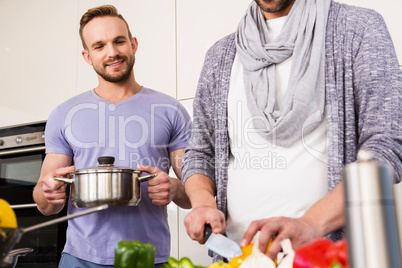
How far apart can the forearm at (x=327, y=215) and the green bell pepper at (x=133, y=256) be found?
0.30 meters

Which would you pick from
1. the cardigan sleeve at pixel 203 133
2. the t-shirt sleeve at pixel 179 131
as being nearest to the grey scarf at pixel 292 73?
the cardigan sleeve at pixel 203 133

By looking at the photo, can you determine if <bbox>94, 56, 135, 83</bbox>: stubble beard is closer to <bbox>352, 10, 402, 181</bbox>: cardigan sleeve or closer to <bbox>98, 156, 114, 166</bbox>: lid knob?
<bbox>98, 156, 114, 166</bbox>: lid knob

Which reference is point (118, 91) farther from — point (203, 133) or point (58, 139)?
point (203, 133)

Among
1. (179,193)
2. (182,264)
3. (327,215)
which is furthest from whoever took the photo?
(179,193)

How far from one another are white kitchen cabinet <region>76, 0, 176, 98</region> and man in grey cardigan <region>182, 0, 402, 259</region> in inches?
39.5

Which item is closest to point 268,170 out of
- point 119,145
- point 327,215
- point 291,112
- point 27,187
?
point 291,112

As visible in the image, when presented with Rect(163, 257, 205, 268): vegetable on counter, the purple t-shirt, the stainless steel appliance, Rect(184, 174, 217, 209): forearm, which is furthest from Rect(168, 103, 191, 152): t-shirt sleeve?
the stainless steel appliance

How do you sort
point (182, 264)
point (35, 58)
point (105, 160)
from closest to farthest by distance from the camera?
point (182, 264) < point (105, 160) < point (35, 58)

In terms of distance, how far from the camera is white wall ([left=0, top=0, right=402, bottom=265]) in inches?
82.0

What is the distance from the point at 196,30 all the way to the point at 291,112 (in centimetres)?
120

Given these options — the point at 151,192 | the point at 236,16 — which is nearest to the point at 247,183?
the point at 151,192

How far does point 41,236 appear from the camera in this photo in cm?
234

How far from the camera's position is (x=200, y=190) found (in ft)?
3.53

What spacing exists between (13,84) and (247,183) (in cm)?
206
